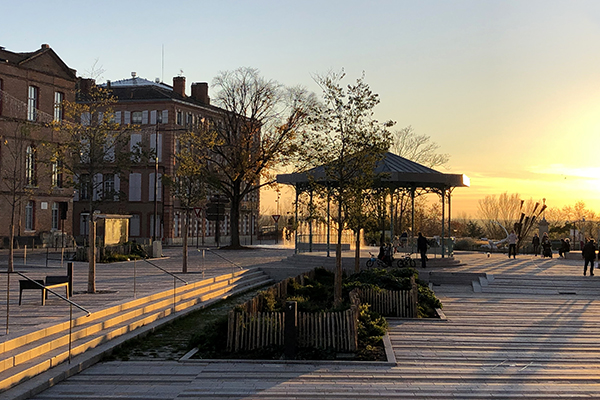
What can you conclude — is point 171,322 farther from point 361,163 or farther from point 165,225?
point 165,225

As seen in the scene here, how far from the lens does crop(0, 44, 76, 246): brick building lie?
42219mm

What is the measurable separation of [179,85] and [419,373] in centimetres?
5758

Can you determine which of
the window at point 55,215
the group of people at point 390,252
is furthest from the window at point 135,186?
the group of people at point 390,252

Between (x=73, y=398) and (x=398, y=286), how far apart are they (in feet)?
34.4

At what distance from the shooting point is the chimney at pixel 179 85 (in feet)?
213

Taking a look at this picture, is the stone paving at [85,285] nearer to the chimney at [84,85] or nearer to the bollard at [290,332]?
the bollard at [290,332]

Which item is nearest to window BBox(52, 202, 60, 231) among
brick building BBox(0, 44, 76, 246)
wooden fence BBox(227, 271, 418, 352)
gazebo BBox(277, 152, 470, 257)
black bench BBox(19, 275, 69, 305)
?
brick building BBox(0, 44, 76, 246)

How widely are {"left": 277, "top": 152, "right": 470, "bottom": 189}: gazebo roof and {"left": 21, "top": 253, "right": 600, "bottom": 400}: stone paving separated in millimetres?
12836

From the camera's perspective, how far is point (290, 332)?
1167 centimetres

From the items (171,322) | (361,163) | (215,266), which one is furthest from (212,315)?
(215,266)

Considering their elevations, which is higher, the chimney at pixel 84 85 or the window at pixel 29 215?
the chimney at pixel 84 85

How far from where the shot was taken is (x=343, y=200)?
17703mm

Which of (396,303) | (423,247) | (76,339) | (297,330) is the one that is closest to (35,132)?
(423,247)

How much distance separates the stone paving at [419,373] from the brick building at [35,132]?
31.4m
